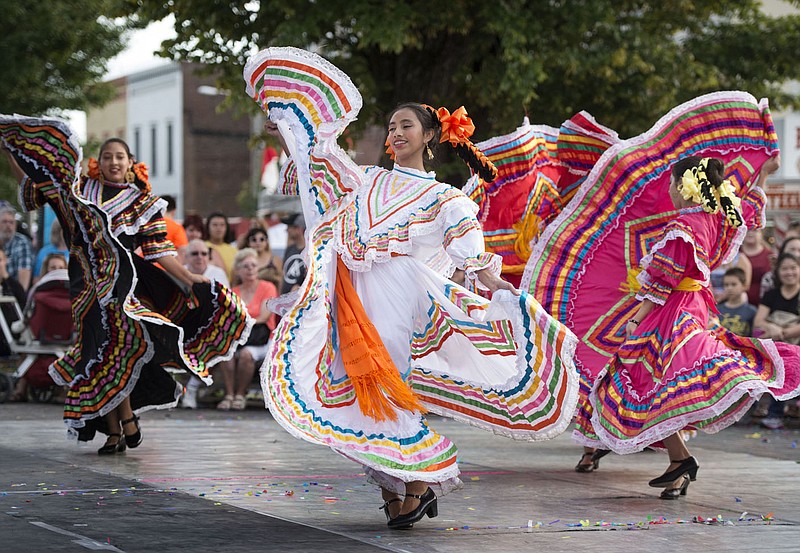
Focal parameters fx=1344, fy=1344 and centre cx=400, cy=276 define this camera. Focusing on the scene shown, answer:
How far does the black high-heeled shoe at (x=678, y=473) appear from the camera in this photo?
6738mm

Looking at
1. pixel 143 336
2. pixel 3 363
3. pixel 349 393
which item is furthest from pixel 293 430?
pixel 3 363

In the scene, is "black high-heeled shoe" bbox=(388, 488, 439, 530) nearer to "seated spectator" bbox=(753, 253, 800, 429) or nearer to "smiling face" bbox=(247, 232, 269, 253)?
"seated spectator" bbox=(753, 253, 800, 429)

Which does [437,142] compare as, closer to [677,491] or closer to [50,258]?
[677,491]

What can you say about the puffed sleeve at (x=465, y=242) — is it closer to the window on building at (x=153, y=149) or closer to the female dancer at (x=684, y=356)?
the female dancer at (x=684, y=356)

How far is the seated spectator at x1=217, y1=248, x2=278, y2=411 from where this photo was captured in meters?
11.6

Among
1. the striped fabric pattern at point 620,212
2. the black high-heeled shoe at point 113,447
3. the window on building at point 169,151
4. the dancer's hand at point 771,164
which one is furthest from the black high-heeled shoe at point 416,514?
the window on building at point 169,151

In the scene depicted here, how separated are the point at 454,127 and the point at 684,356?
173cm

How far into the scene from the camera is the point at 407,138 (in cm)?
579

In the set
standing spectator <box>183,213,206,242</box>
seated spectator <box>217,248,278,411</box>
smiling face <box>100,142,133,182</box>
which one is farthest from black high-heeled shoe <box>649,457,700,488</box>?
standing spectator <box>183,213,206,242</box>

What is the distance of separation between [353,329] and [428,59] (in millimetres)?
10438

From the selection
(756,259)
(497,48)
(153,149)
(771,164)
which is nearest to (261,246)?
(497,48)

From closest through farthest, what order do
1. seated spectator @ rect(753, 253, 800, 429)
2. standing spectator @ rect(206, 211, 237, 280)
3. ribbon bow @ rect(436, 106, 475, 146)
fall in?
1. ribbon bow @ rect(436, 106, 475, 146)
2. seated spectator @ rect(753, 253, 800, 429)
3. standing spectator @ rect(206, 211, 237, 280)

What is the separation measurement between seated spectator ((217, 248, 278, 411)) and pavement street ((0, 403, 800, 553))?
7.83ft

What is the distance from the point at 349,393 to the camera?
5574mm
